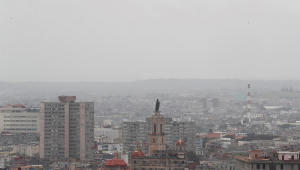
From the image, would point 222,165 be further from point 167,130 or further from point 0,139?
point 0,139

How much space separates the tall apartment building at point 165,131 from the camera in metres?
150

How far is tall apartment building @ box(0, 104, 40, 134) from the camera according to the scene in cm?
18050

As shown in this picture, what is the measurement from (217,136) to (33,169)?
101139 mm

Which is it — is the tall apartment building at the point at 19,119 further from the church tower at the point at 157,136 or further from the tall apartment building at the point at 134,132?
the church tower at the point at 157,136

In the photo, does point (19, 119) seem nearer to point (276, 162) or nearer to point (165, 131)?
point (165, 131)

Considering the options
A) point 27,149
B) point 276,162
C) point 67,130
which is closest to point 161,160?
point 276,162

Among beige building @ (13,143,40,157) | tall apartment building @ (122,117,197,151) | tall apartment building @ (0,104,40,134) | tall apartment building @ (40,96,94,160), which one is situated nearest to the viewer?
tall apartment building @ (40,96,94,160)

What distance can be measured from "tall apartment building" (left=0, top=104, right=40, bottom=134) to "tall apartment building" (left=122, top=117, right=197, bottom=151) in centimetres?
2300

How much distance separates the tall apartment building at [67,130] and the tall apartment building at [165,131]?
10.2 metres

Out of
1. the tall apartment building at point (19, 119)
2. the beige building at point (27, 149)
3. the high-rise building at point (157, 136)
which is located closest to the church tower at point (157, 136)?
the high-rise building at point (157, 136)

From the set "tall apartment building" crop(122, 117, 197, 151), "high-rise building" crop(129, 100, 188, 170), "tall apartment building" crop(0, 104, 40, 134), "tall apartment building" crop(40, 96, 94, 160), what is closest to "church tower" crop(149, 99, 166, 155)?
"high-rise building" crop(129, 100, 188, 170)

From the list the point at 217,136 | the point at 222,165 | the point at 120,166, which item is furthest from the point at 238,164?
the point at 217,136

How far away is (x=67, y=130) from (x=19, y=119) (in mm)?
50616

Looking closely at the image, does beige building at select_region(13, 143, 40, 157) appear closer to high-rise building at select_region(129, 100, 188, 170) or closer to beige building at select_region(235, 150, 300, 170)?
high-rise building at select_region(129, 100, 188, 170)
